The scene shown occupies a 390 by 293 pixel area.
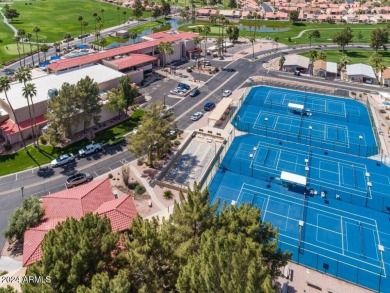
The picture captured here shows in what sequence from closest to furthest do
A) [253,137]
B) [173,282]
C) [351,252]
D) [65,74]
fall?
[173,282], [351,252], [253,137], [65,74]

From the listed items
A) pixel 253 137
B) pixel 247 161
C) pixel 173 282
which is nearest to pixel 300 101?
pixel 253 137

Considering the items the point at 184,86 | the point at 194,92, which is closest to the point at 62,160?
the point at 194,92

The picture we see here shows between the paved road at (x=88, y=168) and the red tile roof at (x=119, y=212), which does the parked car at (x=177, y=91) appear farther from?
the red tile roof at (x=119, y=212)

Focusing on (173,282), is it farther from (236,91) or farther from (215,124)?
(236,91)

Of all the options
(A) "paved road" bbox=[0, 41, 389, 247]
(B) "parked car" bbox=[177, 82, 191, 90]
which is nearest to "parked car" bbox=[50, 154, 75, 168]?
(A) "paved road" bbox=[0, 41, 389, 247]

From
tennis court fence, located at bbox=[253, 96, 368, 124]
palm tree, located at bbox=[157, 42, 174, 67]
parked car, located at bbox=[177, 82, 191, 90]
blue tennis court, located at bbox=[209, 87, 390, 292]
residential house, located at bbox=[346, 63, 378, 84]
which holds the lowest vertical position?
blue tennis court, located at bbox=[209, 87, 390, 292]

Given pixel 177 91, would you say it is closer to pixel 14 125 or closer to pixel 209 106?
pixel 209 106

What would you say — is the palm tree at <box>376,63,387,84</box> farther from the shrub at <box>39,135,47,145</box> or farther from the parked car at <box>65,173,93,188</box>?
the shrub at <box>39,135,47,145</box>
